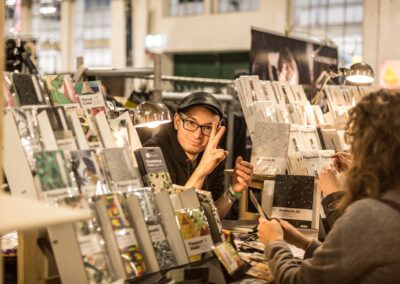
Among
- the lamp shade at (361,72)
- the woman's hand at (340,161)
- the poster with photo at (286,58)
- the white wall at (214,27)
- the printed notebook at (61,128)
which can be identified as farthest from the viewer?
the white wall at (214,27)

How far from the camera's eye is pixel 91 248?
181cm

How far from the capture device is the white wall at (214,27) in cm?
1023

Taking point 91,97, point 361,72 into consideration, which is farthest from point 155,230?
point 361,72

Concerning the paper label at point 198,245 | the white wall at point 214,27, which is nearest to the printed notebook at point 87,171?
the paper label at point 198,245

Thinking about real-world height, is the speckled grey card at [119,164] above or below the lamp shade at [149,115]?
below

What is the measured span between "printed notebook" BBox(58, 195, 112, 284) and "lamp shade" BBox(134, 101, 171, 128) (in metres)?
0.87

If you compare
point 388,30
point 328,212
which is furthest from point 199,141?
point 388,30

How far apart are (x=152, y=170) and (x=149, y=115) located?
0.54 metres

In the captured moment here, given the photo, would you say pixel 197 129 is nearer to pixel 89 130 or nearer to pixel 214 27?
pixel 89 130

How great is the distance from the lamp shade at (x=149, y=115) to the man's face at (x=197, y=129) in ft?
1.37

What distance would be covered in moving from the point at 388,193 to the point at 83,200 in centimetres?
96

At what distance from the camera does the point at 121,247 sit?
A: 186cm

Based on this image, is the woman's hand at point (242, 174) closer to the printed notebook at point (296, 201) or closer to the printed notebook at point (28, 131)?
the printed notebook at point (296, 201)

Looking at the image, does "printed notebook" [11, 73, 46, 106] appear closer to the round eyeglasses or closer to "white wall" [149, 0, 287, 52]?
the round eyeglasses
